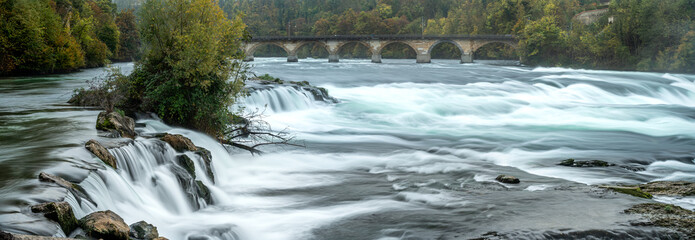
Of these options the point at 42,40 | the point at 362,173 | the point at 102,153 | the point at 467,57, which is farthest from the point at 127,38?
the point at 102,153

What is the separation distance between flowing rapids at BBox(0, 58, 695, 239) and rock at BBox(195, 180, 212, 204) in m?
0.16

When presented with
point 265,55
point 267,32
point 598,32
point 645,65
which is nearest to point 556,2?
point 598,32

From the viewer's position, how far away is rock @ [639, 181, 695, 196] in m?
11.9

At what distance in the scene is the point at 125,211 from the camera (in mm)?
9375

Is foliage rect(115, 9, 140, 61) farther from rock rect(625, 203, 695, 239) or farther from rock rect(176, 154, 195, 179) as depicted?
rock rect(625, 203, 695, 239)

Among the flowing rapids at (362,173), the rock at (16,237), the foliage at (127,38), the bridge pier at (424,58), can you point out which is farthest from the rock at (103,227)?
the bridge pier at (424,58)

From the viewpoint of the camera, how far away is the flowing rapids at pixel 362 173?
9.77m

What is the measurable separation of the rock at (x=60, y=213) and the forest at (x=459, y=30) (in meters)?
9.68

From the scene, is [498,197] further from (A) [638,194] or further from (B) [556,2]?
(B) [556,2]

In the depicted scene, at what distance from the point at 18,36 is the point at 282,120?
24189mm

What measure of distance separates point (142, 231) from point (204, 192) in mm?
3425

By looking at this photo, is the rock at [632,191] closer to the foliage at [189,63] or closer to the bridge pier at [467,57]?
the foliage at [189,63]

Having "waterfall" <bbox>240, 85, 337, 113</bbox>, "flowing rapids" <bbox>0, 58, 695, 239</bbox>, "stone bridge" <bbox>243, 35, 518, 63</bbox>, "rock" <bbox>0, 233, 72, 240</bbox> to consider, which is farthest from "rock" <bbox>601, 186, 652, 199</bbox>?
"stone bridge" <bbox>243, 35, 518, 63</bbox>

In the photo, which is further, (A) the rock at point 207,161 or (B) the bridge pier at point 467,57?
(B) the bridge pier at point 467,57
